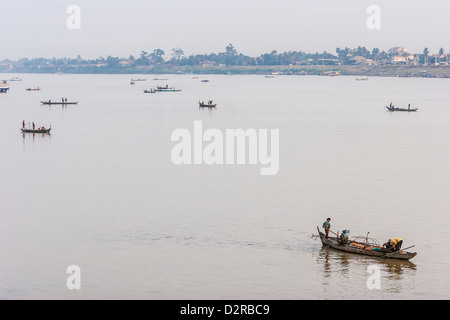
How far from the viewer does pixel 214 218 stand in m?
47.4

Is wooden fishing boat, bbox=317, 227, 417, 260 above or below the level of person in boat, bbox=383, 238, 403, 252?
below

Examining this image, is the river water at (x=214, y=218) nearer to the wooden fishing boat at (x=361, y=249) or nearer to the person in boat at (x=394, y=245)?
the wooden fishing boat at (x=361, y=249)

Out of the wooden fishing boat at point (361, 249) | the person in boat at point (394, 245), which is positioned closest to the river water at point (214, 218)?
the wooden fishing boat at point (361, 249)

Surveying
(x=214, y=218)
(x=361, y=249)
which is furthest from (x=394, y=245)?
(x=214, y=218)

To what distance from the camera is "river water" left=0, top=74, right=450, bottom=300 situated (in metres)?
35.1

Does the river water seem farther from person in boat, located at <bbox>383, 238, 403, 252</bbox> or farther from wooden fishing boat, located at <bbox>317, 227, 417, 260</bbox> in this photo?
person in boat, located at <bbox>383, 238, 403, 252</bbox>

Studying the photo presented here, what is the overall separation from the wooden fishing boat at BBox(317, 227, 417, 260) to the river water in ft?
1.33

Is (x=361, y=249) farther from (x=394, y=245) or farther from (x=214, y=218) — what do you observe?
(x=214, y=218)

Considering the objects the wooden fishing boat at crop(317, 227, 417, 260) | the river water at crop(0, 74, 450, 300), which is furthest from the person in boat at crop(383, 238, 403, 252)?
the river water at crop(0, 74, 450, 300)

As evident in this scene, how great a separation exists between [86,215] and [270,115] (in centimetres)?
8790

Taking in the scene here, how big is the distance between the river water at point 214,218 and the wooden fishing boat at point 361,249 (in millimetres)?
406

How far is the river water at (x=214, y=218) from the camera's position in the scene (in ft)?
115

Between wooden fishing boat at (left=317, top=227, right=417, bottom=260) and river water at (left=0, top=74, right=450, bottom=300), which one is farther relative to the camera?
wooden fishing boat at (left=317, top=227, right=417, bottom=260)
